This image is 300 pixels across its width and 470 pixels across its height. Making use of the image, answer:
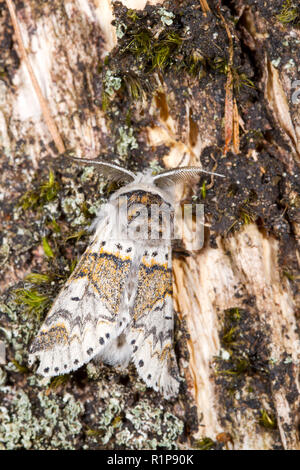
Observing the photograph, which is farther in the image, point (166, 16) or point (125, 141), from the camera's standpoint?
point (125, 141)

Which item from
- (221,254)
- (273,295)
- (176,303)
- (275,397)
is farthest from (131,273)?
(275,397)

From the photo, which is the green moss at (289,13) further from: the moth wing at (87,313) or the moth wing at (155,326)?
the moth wing at (87,313)

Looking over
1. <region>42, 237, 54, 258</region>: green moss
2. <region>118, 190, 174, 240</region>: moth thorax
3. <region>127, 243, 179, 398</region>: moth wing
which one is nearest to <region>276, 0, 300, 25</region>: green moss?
<region>118, 190, 174, 240</region>: moth thorax

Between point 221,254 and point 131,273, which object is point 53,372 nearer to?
point 131,273

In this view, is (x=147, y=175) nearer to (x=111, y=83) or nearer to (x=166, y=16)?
(x=111, y=83)

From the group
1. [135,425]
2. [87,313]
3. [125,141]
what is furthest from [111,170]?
[135,425]

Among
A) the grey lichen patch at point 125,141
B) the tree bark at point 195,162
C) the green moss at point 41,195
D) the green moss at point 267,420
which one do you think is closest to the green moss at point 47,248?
the tree bark at point 195,162
